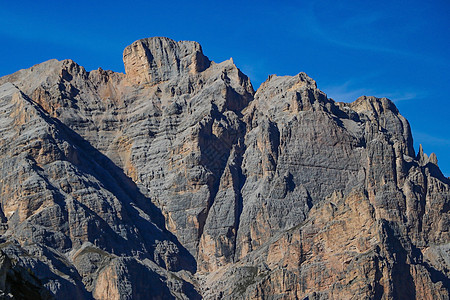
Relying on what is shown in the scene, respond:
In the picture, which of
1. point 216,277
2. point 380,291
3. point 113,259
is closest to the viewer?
point 380,291

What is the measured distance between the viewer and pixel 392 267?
563 ft

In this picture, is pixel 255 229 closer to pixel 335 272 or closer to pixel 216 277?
pixel 216 277

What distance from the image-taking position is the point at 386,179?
198m

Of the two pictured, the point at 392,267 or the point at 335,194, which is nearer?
the point at 392,267

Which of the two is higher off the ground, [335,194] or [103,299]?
[335,194]

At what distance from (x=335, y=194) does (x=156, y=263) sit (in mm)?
35985

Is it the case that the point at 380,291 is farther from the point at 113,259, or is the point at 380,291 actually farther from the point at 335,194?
the point at 113,259

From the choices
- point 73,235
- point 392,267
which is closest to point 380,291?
point 392,267

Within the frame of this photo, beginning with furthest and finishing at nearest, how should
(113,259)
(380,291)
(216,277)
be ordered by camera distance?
1. (216,277)
2. (113,259)
3. (380,291)

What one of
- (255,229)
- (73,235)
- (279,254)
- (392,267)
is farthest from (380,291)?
(73,235)

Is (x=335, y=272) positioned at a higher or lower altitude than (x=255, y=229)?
lower

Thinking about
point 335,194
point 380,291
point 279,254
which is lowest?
point 380,291

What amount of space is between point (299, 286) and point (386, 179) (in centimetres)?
3289

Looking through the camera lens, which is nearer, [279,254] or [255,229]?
[279,254]
